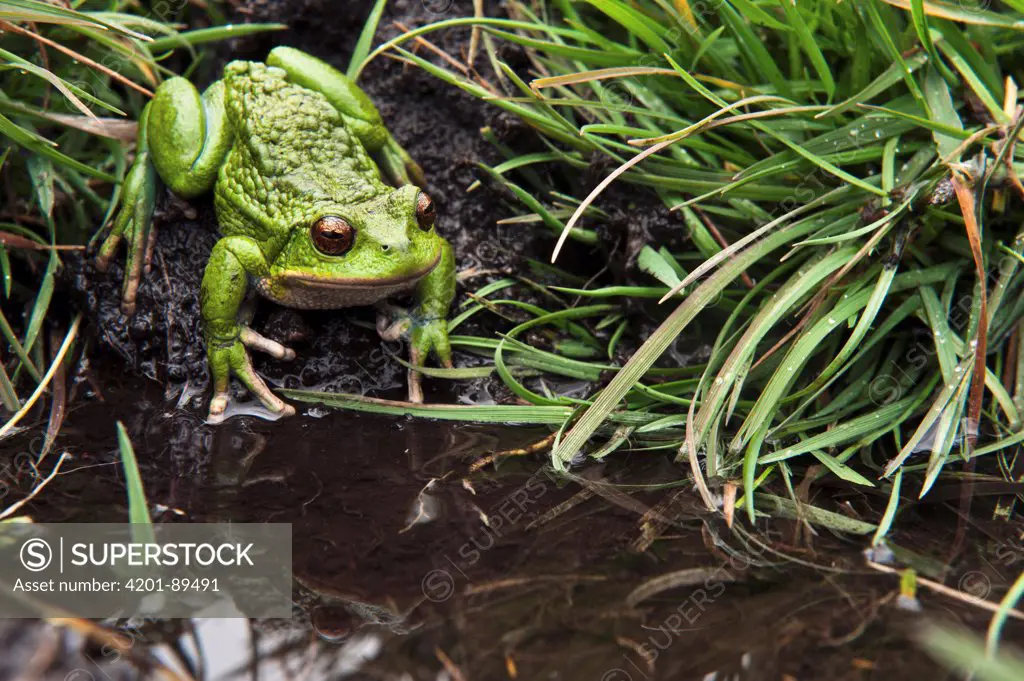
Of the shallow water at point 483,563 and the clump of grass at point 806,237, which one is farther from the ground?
the clump of grass at point 806,237

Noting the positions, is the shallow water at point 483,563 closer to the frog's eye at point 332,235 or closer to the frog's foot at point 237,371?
the frog's foot at point 237,371

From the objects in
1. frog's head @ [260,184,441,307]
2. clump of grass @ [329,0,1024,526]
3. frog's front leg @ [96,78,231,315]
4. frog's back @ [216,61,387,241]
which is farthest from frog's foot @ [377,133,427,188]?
frog's front leg @ [96,78,231,315]

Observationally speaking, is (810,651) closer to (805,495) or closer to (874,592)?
(874,592)

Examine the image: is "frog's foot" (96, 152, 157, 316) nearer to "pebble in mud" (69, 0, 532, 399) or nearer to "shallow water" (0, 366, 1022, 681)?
"pebble in mud" (69, 0, 532, 399)

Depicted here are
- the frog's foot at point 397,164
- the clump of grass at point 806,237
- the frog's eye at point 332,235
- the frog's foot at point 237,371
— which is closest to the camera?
the clump of grass at point 806,237

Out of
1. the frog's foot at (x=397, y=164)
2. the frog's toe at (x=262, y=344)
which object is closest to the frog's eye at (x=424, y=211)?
the frog's foot at (x=397, y=164)

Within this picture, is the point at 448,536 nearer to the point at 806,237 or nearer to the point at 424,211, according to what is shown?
the point at 424,211

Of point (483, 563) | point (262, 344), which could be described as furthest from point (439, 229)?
point (483, 563)
